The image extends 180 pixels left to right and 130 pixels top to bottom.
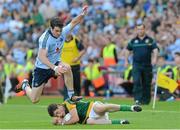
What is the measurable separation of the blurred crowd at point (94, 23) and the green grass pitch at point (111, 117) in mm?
6301

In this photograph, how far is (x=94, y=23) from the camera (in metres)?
36.1

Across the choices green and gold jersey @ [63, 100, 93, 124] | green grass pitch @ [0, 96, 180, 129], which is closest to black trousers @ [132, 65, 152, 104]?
green grass pitch @ [0, 96, 180, 129]

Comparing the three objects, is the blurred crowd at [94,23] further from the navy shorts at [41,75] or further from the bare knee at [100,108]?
the bare knee at [100,108]

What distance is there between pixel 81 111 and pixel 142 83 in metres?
9.14

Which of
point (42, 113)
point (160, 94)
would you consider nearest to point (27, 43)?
point (160, 94)

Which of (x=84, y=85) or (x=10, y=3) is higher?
(x=10, y=3)

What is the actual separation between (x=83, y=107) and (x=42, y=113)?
493 centimetres

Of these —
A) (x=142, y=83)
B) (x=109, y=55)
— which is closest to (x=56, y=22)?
(x=142, y=83)

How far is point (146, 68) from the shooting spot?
26.4 metres

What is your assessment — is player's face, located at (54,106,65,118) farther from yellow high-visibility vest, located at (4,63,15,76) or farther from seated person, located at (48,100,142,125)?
yellow high-visibility vest, located at (4,63,15,76)

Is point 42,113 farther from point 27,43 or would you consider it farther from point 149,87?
point 27,43

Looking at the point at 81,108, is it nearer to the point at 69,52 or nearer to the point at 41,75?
the point at 41,75

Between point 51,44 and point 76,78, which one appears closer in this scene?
point 51,44

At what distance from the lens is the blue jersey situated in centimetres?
2000
